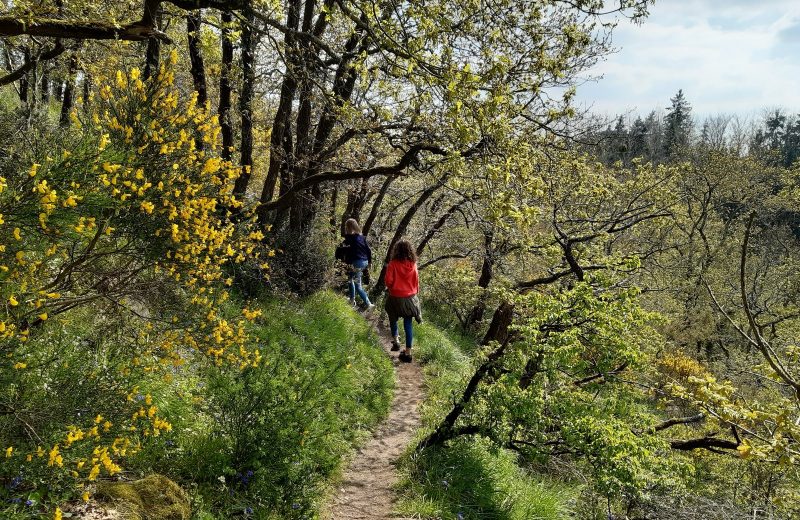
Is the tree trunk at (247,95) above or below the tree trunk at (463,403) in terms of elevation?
above

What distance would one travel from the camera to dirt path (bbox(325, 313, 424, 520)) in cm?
469

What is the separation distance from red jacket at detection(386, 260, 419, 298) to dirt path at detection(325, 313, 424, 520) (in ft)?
4.75

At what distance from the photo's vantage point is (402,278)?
7.89 m

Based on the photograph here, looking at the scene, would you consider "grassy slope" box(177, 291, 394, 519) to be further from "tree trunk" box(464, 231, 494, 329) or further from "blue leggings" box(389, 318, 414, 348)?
"tree trunk" box(464, 231, 494, 329)

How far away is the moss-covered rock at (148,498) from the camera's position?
128 inches

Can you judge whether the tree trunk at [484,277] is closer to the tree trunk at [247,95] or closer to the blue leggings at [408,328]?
the blue leggings at [408,328]

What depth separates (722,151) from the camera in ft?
78.6

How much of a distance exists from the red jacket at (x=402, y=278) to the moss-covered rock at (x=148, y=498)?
4760mm

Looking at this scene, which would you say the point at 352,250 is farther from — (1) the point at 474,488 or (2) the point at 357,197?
(1) the point at 474,488

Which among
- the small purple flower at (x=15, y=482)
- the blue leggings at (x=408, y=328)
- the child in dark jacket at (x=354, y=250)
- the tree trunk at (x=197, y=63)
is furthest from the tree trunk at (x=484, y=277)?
the small purple flower at (x=15, y=482)

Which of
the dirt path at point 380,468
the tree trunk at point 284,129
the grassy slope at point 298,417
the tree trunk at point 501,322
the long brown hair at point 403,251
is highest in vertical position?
the tree trunk at point 284,129

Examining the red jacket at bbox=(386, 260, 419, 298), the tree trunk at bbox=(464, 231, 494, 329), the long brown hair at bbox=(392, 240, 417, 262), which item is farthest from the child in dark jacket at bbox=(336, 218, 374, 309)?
the tree trunk at bbox=(464, 231, 494, 329)

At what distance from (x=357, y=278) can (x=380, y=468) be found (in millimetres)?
5243

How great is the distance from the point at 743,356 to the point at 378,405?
58.1ft
